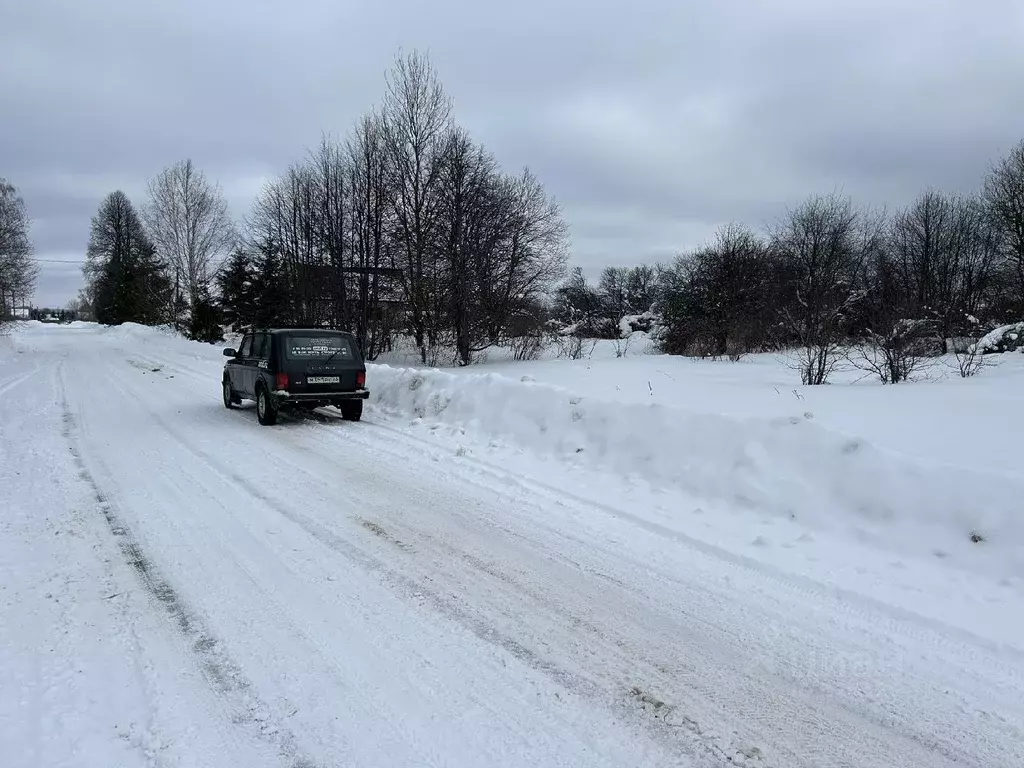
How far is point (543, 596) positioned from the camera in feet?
13.8

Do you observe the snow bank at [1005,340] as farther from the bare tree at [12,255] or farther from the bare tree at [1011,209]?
the bare tree at [12,255]

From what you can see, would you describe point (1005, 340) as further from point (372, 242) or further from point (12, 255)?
point (12, 255)

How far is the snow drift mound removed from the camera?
4941mm

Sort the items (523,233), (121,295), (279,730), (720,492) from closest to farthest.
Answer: (279,730), (720,492), (523,233), (121,295)

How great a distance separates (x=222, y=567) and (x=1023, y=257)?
3442cm

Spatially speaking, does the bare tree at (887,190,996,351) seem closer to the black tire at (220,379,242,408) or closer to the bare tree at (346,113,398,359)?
the bare tree at (346,113,398,359)

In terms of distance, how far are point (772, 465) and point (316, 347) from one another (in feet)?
27.3

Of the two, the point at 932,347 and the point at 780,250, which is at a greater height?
the point at 780,250

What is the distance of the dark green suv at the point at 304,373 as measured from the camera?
35.1ft

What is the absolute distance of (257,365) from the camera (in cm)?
1136

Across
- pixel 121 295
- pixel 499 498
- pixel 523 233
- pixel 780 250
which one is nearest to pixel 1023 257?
pixel 780 250

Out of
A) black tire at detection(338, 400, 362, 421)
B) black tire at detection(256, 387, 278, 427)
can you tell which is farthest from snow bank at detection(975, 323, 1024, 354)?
black tire at detection(256, 387, 278, 427)

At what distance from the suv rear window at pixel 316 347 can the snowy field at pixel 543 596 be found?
2714mm

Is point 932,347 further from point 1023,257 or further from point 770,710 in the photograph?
point 1023,257
